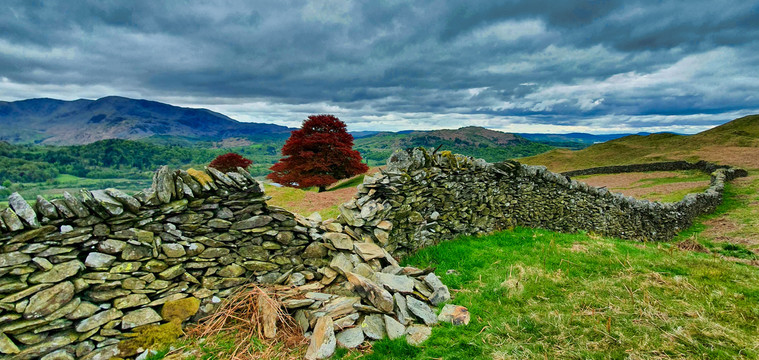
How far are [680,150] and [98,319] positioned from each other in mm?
66733

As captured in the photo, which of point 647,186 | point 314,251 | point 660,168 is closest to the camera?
point 314,251

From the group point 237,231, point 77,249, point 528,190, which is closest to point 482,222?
point 528,190

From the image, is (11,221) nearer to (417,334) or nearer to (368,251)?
(368,251)

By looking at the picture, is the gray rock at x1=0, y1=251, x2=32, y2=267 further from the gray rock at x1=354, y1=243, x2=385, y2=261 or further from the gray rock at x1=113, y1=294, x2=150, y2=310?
the gray rock at x1=354, y1=243, x2=385, y2=261

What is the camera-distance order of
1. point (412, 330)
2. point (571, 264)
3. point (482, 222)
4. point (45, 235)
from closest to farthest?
point (45, 235), point (412, 330), point (571, 264), point (482, 222)

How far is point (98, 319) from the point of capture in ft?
14.0

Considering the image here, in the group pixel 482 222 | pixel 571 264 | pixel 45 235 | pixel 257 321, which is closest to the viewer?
pixel 45 235

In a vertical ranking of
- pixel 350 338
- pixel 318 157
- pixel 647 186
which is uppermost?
pixel 318 157

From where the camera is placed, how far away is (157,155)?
323 feet

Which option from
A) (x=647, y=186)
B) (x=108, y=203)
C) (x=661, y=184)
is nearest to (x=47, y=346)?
(x=108, y=203)

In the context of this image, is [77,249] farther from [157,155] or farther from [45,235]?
[157,155]

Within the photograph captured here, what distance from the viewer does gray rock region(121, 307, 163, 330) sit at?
4.45m

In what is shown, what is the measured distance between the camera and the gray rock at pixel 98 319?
13.6 feet

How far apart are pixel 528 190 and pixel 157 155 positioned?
118133 millimetres
